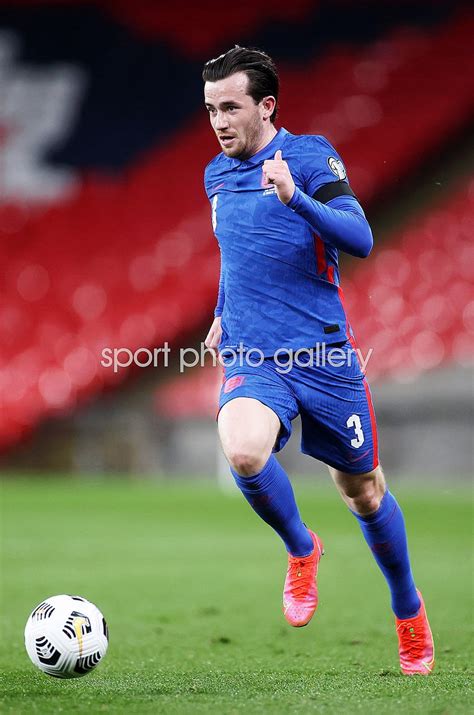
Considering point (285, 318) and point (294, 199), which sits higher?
point (294, 199)

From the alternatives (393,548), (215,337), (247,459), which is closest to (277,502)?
(247,459)

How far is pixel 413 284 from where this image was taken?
13.1 meters

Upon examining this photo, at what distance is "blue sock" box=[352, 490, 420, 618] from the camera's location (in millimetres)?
3719

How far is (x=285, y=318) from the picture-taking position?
3.55m

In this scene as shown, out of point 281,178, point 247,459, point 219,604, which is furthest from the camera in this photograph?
point 219,604

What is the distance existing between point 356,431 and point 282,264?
1.94 ft

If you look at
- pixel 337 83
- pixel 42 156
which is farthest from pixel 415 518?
pixel 42 156

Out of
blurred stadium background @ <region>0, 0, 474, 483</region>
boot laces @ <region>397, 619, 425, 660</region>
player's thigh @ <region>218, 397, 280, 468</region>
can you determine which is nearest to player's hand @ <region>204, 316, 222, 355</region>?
player's thigh @ <region>218, 397, 280, 468</region>

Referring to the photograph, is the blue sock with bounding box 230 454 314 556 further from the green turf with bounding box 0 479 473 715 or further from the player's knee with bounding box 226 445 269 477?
the green turf with bounding box 0 479 473 715

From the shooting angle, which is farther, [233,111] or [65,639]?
[233,111]

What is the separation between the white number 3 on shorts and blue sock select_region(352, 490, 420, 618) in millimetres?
285

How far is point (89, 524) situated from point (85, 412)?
495cm

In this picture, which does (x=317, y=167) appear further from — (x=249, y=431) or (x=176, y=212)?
(x=176, y=212)

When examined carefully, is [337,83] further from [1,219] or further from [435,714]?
[435,714]
